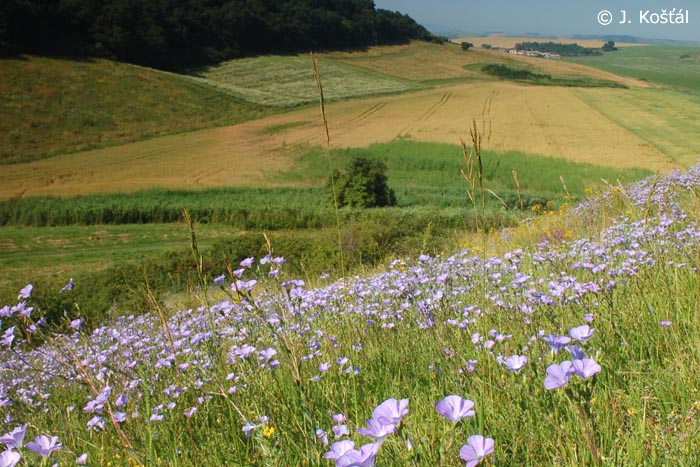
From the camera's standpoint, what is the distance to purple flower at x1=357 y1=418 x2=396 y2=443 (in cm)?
103

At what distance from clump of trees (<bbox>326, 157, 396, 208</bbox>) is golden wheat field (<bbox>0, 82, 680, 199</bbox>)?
6301mm

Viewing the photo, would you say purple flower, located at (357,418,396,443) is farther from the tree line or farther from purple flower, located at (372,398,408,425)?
the tree line

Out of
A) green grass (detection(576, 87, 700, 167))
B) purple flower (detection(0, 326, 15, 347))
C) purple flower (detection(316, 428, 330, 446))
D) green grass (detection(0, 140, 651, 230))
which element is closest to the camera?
purple flower (detection(316, 428, 330, 446))

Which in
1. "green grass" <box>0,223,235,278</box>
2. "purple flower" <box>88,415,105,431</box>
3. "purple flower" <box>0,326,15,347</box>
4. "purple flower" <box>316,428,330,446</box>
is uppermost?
"purple flower" <box>316,428,330,446</box>

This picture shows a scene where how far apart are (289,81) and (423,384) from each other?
70697mm

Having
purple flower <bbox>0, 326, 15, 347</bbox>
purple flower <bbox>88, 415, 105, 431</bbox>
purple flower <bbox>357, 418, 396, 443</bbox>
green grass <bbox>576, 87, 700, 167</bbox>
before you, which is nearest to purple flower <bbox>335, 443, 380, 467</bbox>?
purple flower <bbox>357, 418, 396, 443</bbox>

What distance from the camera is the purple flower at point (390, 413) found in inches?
41.7

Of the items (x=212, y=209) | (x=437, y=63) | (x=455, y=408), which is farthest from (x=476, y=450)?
(x=437, y=63)

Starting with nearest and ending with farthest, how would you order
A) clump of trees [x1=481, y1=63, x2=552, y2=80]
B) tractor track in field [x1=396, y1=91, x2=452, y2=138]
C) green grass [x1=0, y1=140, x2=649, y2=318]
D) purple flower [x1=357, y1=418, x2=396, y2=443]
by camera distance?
purple flower [x1=357, y1=418, x2=396, y2=443] → green grass [x1=0, y1=140, x2=649, y2=318] → tractor track in field [x1=396, y1=91, x2=452, y2=138] → clump of trees [x1=481, y1=63, x2=552, y2=80]

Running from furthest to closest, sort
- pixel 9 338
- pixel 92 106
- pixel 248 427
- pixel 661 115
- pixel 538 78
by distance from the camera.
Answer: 1. pixel 538 78
2. pixel 92 106
3. pixel 661 115
4. pixel 9 338
5. pixel 248 427

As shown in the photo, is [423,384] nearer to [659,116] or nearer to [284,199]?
[284,199]

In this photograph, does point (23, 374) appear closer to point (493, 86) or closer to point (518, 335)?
point (518, 335)

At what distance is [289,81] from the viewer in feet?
228

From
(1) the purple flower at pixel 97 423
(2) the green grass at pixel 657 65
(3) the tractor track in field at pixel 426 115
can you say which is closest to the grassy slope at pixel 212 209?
(3) the tractor track in field at pixel 426 115
